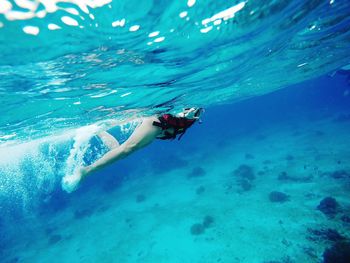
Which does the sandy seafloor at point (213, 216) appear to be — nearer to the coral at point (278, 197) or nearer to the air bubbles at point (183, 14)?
the coral at point (278, 197)

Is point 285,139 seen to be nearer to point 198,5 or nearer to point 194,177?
point 194,177

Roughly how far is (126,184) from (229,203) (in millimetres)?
21705

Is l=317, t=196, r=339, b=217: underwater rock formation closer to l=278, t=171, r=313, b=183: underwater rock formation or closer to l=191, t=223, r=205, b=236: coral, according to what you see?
l=278, t=171, r=313, b=183: underwater rock formation

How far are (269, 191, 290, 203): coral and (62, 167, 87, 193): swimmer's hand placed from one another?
1635cm

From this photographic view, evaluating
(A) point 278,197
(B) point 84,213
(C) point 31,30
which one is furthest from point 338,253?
(B) point 84,213

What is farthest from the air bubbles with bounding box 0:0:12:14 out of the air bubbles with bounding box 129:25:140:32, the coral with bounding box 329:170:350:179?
the coral with bounding box 329:170:350:179

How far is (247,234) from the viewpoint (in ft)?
51.7

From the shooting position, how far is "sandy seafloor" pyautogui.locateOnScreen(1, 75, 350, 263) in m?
14.8

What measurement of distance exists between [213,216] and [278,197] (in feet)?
17.4

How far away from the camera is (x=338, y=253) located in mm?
11312

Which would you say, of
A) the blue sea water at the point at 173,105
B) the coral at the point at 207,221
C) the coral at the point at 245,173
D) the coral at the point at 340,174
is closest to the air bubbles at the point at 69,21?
the blue sea water at the point at 173,105

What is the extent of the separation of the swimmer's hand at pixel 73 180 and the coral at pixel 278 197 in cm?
1635

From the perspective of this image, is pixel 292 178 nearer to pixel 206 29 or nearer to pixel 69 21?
pixel 206 29

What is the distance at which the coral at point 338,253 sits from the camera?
11023 mm
